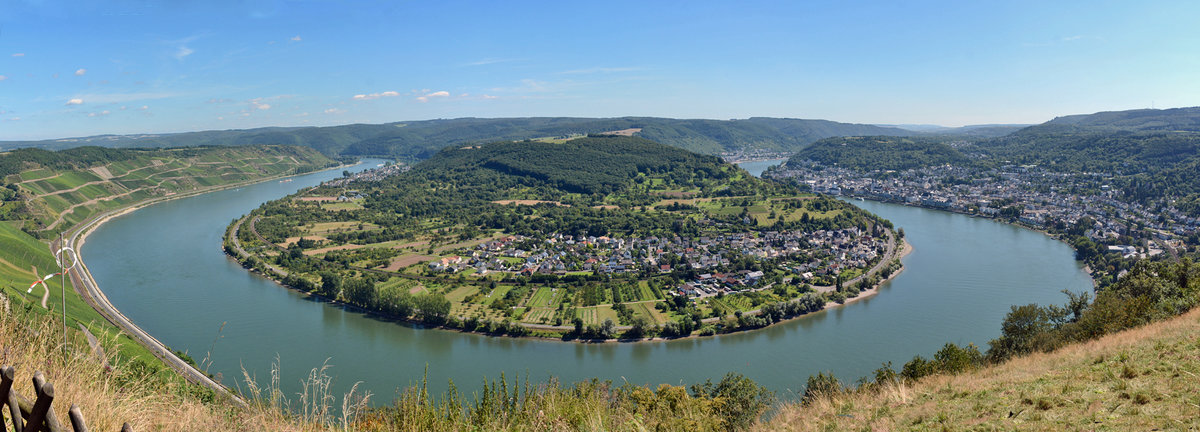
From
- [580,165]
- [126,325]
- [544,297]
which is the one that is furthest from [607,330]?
[580,165]

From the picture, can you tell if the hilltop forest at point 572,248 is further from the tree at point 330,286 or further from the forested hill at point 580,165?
the forested hill at point 580,165

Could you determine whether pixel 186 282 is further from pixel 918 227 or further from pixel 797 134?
pixel 797 134

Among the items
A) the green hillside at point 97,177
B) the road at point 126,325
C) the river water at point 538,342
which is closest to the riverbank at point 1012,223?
the river water at point 538,342

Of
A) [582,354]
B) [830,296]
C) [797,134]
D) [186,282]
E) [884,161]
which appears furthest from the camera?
[797,134]

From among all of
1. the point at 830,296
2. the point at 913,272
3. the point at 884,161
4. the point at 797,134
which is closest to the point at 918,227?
the point at 913,272

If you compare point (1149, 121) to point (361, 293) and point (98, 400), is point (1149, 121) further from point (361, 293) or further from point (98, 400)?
point (98, 400)

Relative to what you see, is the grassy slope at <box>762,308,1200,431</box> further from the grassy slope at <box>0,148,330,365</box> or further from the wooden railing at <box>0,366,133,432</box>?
the grassy slope at <box>0,148,330,365</box>

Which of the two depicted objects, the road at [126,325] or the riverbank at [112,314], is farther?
the road at [126,325]
